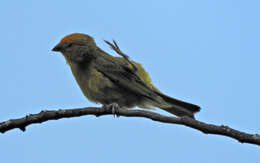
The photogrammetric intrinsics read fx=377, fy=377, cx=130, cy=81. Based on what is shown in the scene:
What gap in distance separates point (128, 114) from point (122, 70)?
6.73ft

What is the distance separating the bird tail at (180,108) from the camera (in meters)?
5.55

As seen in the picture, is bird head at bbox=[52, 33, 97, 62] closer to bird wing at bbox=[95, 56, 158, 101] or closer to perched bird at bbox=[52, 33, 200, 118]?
perched bird at bbox=[52, 33, 200, 118]

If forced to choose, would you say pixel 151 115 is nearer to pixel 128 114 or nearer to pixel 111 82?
pixel 128 114

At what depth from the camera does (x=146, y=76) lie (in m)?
6.37

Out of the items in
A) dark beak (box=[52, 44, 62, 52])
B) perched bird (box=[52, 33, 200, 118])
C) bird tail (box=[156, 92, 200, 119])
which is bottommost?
bird tail (box=[156, 92, 200, 119])

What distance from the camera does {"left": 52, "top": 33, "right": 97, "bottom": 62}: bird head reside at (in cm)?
605

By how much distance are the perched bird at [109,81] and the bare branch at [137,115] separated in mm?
1171

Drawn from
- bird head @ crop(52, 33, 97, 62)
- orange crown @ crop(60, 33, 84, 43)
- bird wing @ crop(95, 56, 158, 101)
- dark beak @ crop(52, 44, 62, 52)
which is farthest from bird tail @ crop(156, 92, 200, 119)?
dark beak @ crop(52, 44, 62, 52)

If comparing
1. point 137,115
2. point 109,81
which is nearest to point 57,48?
point 109,81

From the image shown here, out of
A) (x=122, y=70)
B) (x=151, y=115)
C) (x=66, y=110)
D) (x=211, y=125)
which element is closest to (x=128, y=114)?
(x=151, y=115)

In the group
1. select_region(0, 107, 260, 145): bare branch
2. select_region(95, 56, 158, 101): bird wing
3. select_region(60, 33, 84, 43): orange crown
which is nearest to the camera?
select_region(0, 107, 260, 145): bare branch

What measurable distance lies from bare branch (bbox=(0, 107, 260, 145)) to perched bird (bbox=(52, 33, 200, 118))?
1171 millimetres

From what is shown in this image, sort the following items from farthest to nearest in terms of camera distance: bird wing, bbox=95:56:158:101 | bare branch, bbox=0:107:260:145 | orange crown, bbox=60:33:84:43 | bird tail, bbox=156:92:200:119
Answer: orange crown, bbox=60:33:84:43 < bird wing, bbox=95:56:158:101 < bird tail, bbox=156:92:200:119 < bare branch, bbox=0:107:260:145

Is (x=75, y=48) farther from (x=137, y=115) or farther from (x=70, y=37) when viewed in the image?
(x=137, y=115)
